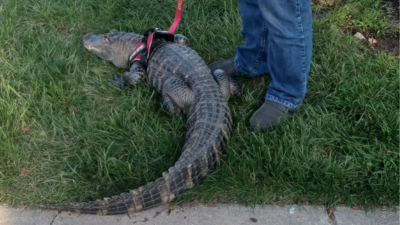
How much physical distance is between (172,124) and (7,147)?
1.15m

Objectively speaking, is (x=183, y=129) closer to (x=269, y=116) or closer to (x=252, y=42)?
(x=269, y=116)

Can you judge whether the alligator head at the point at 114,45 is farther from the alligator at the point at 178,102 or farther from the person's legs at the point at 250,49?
the person's legs at the point at 250,49

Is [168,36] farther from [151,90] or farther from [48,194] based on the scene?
[48,194]

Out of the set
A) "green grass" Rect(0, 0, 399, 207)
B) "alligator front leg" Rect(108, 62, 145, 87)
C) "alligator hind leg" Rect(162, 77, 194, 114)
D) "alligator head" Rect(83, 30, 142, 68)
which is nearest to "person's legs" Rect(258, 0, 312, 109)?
"green grass" Rect(0, 0, 399, 207)

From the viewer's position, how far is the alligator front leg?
3.92 metres

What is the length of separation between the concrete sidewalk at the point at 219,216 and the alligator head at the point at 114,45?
5.54ft

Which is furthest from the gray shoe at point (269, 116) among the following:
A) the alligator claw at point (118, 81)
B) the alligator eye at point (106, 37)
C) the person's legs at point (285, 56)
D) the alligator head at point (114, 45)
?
the alligator eye at point (106, 37)

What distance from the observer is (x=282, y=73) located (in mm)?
3379

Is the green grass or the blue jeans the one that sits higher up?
the blue jeans

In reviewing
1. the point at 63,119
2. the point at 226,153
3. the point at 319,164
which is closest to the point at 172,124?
the point at 226,153

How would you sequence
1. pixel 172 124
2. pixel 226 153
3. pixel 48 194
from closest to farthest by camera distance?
1. pixel 48 194
2. pixel 226 153
3. pixel 172 124

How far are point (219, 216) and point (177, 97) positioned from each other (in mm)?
1039

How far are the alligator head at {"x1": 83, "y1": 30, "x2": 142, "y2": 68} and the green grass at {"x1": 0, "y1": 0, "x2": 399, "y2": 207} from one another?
0.32 ft

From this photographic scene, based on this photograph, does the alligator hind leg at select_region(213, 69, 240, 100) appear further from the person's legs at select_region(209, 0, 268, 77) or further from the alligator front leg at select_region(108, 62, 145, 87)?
the alligator front leg at select_region(108, 62, 145, 87)
